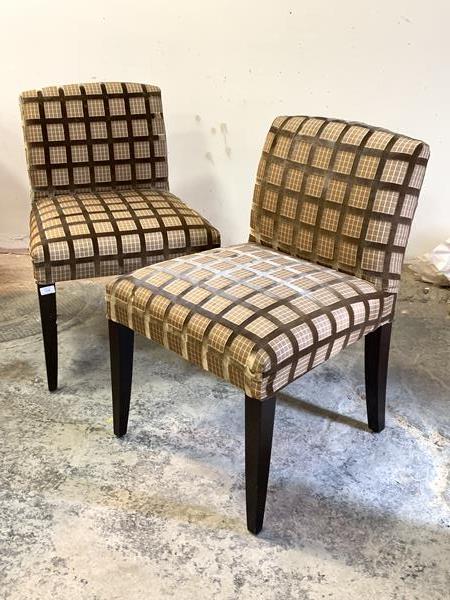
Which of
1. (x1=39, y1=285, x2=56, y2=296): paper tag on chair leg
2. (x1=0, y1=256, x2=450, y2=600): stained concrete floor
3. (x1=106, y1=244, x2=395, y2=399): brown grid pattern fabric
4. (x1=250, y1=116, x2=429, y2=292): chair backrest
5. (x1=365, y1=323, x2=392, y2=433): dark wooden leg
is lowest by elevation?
(x1=0, y1=256, x2=450, y2=600): stained concrete floor

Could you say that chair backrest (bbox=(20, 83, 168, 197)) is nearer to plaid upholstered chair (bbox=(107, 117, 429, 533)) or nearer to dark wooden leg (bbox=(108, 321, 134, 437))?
plaid upholstered chair (bbox=(107, 117, 429, 533))

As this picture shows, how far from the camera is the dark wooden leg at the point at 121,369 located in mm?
1642

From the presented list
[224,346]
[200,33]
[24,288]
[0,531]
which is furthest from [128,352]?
[200,33]

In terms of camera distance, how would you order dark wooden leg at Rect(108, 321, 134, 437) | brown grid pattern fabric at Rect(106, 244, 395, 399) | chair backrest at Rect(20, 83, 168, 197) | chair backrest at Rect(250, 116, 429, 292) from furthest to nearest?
chair backrest at Rect(20, 83, 168, 197) → dark wooden leg at Rect(108, 321, 134, 437) → chair backrest at Rect(250, 116, 429, 292) → brown grid pattern fabric at Rect(106, 244, 395, 399)

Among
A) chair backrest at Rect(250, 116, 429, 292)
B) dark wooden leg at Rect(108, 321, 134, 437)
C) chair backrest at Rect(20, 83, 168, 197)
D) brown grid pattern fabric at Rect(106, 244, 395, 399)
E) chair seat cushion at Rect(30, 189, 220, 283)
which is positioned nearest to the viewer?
brown grid pattern fabric at Rect(106, 244, 395, 399)

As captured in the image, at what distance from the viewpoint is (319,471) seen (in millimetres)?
1632

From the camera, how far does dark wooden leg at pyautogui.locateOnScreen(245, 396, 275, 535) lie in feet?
4.42

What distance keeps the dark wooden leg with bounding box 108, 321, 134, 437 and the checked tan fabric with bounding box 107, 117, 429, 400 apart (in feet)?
0.16

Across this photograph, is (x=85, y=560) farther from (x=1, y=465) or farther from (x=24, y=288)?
(x=24, y=288)

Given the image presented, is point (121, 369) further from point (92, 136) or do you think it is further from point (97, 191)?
point (92, 136)

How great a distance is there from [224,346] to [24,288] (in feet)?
4.54

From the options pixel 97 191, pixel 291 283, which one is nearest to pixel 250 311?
pixel 291 283

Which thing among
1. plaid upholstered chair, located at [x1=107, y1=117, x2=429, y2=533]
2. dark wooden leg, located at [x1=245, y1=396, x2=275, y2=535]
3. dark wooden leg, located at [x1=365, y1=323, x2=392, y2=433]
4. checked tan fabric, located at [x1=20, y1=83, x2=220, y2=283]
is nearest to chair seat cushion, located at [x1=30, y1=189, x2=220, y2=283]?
checked tan fabric, located at [x1=20, y1=83, x2=220, y2=283]

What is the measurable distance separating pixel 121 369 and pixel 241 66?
1.34 meters
